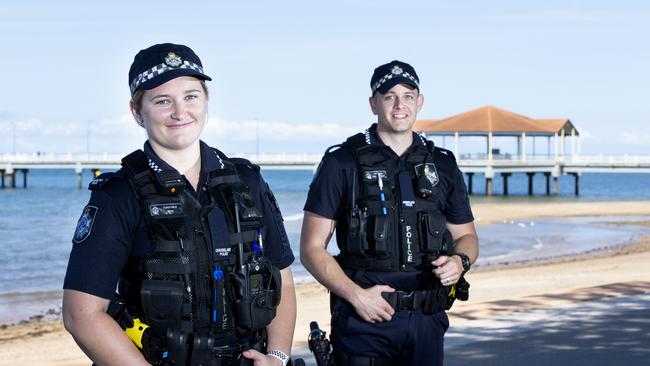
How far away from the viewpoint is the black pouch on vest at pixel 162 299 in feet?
9.95

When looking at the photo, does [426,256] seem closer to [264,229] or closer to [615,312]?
[264,229]

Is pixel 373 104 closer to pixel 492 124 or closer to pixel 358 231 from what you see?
pixel 358 231

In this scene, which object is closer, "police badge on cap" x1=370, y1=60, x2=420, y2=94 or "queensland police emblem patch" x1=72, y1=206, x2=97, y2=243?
"queensland police emblem patch" x1=72, y1=206, x2=97, y2=243

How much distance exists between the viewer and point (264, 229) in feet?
11.0

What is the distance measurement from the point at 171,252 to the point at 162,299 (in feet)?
0.50

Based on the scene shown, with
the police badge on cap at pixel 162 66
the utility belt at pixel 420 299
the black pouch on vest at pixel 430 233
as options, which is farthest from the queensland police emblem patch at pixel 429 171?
the police badge on cap at pixel 162 66

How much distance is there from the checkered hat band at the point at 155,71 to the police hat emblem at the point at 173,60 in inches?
0.4

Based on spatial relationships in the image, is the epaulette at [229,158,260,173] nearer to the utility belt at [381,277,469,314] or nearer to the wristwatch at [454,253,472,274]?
the utility belt at [381,277,469,314]

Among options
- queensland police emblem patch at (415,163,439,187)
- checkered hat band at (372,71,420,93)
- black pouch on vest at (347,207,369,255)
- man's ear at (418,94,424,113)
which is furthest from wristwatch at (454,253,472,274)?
checkered hat band at (372,71,420,93)

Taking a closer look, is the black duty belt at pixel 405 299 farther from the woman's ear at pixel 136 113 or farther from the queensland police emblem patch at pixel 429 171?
the woman's ear at pixel 136 113

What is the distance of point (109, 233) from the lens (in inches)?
120

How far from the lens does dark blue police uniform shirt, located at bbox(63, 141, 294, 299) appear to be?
9.89 ft

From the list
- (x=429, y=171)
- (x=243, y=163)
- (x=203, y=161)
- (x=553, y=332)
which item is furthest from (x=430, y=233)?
(x=553, y=332)

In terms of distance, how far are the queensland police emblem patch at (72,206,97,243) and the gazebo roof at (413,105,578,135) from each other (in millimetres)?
71994
